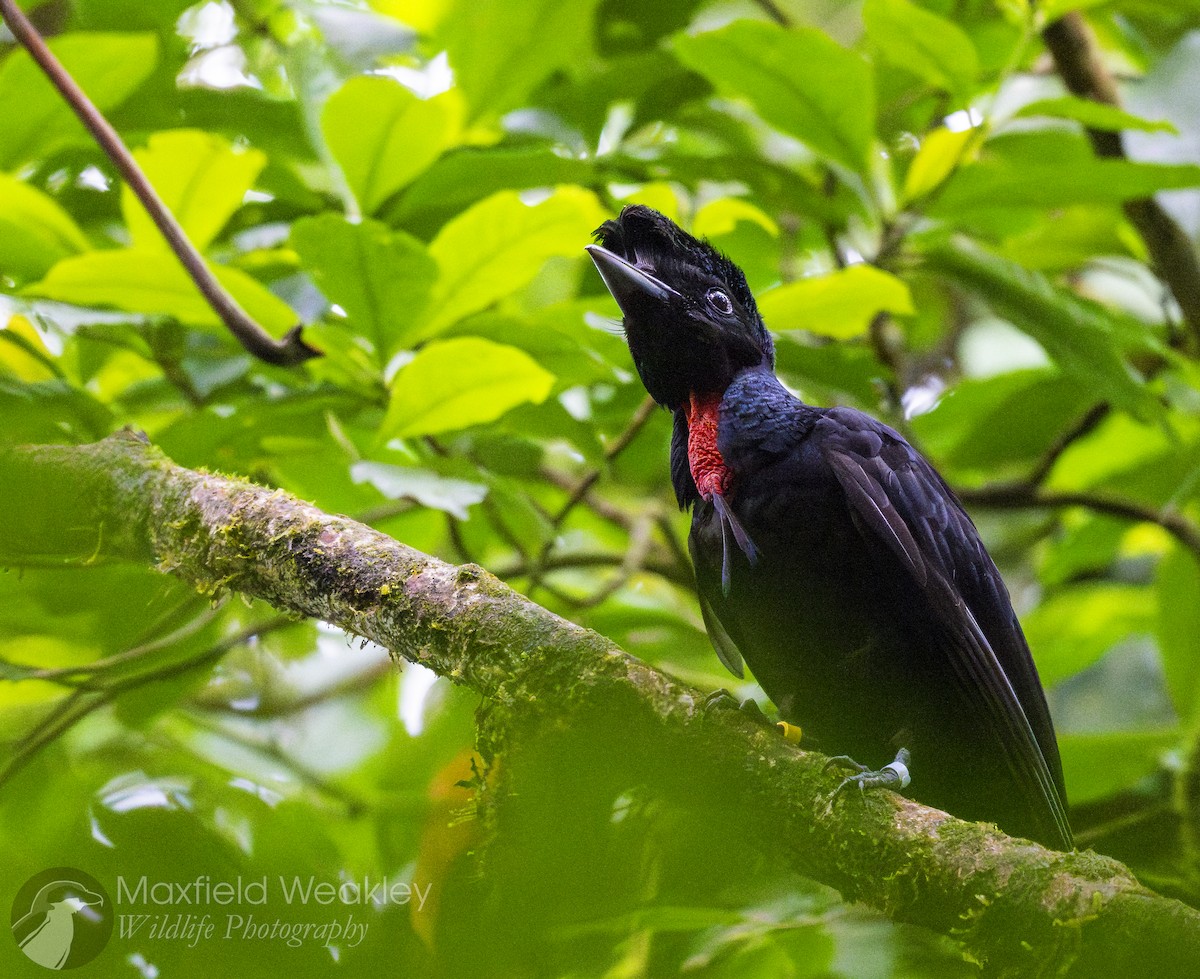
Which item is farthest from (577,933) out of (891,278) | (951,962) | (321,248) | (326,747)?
(326,747)

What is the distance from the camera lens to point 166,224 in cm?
255

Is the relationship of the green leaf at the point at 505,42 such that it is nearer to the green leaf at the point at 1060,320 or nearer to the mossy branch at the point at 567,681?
the green leaf at the point at 1060,320

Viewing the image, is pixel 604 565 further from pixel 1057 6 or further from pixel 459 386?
pixel 1057 6

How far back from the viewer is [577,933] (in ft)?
4.23

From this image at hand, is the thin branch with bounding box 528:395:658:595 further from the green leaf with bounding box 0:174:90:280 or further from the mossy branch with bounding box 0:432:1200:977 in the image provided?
the green leaf with bounding box 0:174:90:280

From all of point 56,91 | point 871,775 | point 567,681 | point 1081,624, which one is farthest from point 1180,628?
point 56,91

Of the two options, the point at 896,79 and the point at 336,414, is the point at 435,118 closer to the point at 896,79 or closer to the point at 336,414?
the point at 336,414

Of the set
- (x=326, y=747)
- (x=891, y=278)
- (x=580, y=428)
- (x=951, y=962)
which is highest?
(x=891, y=278)

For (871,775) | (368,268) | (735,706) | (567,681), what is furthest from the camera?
(368,268)

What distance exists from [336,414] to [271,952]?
1.64 m

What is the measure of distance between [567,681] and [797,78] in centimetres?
188

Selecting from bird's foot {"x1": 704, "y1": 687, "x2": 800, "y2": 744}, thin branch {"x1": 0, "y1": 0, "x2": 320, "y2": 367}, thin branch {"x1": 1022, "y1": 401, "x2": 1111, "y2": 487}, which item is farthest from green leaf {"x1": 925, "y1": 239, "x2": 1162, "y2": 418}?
thin branch {"x1": 0, "y1": 0, "x2": 320, "y2": 367}

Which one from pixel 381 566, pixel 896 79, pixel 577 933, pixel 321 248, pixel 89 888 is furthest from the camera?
pixel 896 79

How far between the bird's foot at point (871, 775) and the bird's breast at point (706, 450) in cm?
75
